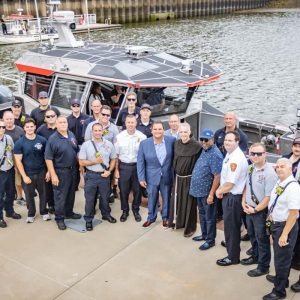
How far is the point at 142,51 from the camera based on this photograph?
9.23 meters

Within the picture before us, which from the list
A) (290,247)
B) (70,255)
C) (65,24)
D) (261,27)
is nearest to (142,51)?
(65,24)

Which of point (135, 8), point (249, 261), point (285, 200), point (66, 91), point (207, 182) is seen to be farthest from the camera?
point (135, 8)

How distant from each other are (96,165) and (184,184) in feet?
4.42

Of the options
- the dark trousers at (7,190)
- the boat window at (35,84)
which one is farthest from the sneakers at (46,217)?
the boat window at (35,84)

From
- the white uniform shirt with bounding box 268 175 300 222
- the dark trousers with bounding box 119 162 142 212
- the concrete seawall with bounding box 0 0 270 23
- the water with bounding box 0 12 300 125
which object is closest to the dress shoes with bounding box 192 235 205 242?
the dark trousers with bounding box 119 162 142 212

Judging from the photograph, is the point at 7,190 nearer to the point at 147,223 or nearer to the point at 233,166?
the point at 147,223

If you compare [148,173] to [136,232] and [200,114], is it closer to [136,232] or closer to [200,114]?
[136,232]

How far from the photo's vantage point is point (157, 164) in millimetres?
6480

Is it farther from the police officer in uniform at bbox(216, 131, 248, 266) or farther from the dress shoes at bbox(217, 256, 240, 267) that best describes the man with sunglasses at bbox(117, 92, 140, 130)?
the dress shoes at bbox(217, 256, 240, 267)

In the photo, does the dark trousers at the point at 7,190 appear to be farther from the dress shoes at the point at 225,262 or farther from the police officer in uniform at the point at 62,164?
the dress shoes at the point at 225,262

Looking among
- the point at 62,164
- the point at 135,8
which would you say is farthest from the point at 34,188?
the point at 135,8

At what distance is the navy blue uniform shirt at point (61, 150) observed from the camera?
6.40 meters

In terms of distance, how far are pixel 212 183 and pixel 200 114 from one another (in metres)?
3.77

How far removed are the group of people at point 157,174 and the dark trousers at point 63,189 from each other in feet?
0.05
